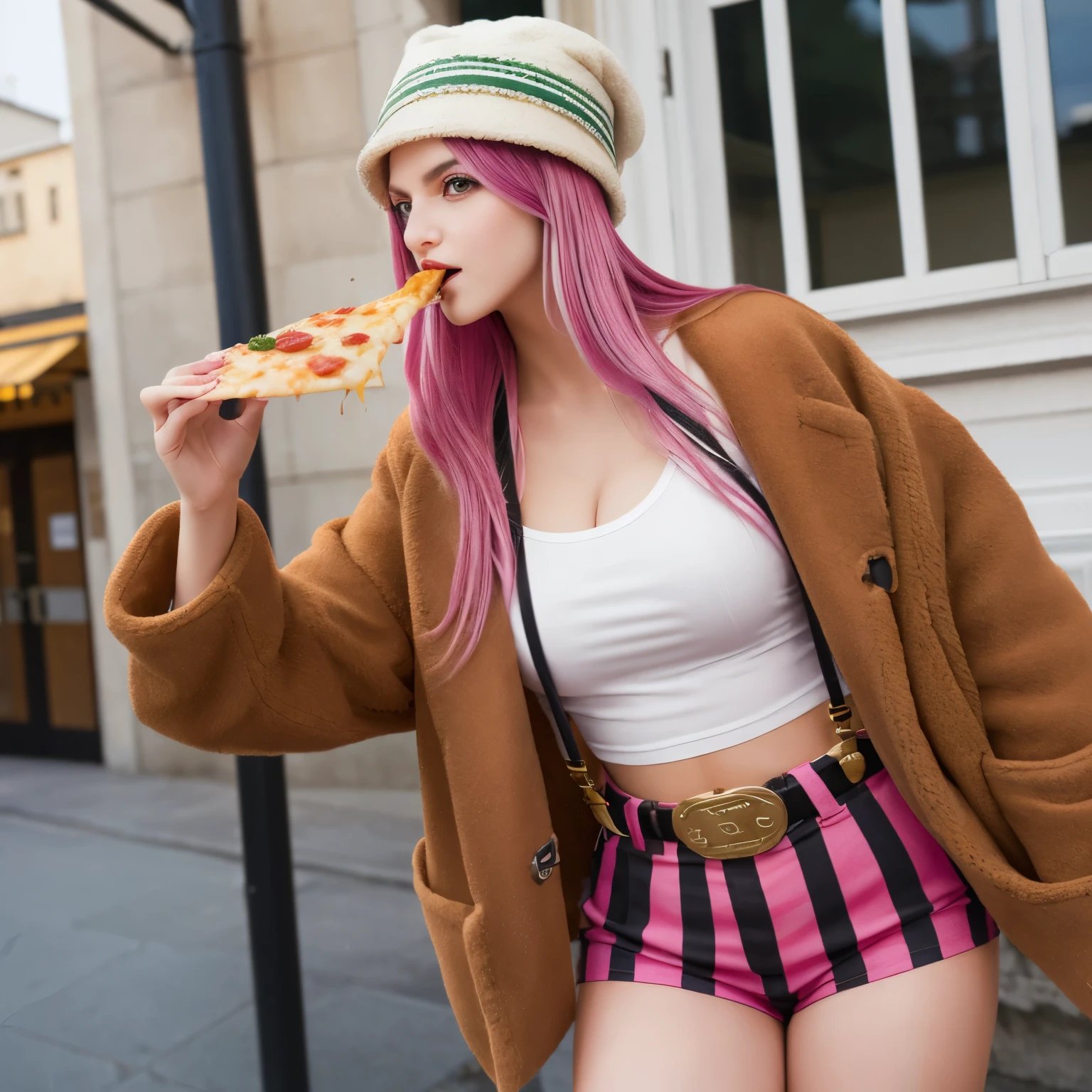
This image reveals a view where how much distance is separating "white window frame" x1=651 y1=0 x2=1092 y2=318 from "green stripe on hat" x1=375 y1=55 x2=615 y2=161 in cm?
164

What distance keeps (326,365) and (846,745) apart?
0.91m

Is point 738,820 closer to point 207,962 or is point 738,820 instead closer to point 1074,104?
point 1074,104

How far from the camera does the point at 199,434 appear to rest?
135 centimetres

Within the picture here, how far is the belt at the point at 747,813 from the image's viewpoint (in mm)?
1351

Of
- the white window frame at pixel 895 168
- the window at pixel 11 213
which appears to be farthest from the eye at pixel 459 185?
the window at pixel 11 213

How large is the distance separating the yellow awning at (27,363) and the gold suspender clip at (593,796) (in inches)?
222

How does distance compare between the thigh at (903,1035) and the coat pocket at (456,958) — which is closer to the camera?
the thigh at (903,1035)

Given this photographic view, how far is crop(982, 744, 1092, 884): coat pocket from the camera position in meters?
1.29

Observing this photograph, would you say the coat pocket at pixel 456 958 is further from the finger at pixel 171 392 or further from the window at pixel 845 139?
the window at pixel 845 139

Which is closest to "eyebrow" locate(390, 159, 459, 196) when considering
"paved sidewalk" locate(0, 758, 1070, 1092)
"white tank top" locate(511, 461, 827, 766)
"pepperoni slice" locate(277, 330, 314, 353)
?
"pepperoni slice" locate(277, 330, 314, 353)

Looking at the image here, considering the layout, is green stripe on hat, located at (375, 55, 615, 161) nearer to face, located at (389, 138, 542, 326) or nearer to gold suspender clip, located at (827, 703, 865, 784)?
face, located at (389, 138, 542, 326)

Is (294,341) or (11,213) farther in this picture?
(11,213)

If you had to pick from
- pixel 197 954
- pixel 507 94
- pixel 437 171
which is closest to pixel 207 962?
pixel 197 954

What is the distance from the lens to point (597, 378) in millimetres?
1561
